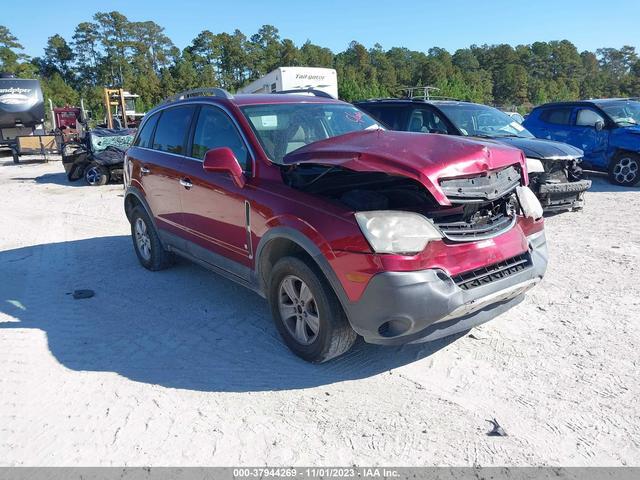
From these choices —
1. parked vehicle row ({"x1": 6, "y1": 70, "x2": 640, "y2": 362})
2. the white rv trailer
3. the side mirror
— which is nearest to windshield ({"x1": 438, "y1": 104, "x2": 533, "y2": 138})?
parked vehicle row ({"x1": 6, "y1": 70, "x2": 640, "y2": 362})

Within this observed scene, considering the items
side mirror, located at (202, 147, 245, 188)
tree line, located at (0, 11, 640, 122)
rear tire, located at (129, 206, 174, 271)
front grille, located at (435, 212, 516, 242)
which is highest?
tree line, located at (0, 11, 640, 122)

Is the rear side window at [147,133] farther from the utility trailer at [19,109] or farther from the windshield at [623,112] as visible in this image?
the utility trailer at [19,109]

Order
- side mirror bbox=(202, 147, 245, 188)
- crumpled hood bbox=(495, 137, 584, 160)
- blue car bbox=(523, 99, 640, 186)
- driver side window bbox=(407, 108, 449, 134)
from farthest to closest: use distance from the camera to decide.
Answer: blue car bbox=(523, 99, 640, 186) < driver side window bbox=(407, 108, 449, 134) < crumpled hood bbox=(495, 137, 584, 160) < side mirror bbox=(202, 147, 245, 188)

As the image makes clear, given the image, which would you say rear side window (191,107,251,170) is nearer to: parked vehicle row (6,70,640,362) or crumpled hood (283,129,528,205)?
parked vehicle row (6,70,640,362)

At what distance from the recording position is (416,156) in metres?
3.20

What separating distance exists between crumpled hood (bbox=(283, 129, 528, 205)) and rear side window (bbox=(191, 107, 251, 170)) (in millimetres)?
600

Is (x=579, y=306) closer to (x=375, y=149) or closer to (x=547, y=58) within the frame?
(x=375, y=149)

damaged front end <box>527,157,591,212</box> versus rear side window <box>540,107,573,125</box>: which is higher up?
rear side window <box>540,107,573,125</box>

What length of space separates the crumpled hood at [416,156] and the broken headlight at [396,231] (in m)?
0.20

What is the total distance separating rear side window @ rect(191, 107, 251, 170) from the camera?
412cm

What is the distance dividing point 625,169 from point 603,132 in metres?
0.91

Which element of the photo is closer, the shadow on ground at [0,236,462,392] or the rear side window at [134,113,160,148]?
the shadow on ground at [0,236,462,392]

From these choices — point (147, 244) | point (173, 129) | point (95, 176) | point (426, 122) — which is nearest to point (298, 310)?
point (173, 129)

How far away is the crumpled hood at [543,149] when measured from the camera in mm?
7605
